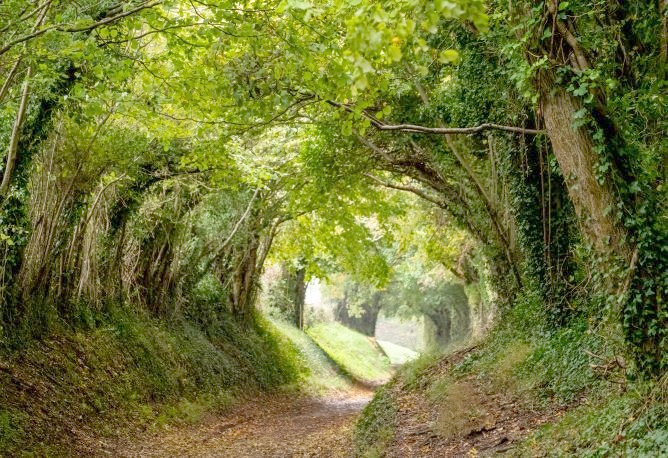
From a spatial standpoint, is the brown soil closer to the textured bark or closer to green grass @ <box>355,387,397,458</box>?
green grass @ <box>355,387,397,458</box>

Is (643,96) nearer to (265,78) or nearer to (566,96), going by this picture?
(566,96)

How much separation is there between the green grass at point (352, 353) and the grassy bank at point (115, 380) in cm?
1112

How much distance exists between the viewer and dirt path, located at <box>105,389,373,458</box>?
10297 millimetres

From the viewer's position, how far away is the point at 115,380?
11484mm

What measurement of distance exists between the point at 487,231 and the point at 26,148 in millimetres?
9356

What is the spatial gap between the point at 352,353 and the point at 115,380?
76.6 ft

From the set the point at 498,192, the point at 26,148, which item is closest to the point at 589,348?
the point at 498,192

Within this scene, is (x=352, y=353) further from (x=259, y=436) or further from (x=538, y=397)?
(x=538, y=397)

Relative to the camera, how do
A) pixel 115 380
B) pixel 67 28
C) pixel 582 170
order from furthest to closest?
pixel 115 380
pixel 67 28
pixel 582 170

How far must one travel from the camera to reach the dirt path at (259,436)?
10297mm

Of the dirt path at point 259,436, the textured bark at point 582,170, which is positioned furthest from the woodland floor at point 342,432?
the textured bark at point 582,170

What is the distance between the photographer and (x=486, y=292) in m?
19.8

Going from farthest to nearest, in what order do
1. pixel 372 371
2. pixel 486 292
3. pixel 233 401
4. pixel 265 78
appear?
pixel 372 371, pixel 486 292, pixel 233 401, pixel 265 78

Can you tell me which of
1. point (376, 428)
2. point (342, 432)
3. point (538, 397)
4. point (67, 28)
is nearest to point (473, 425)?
point (538, 397)
